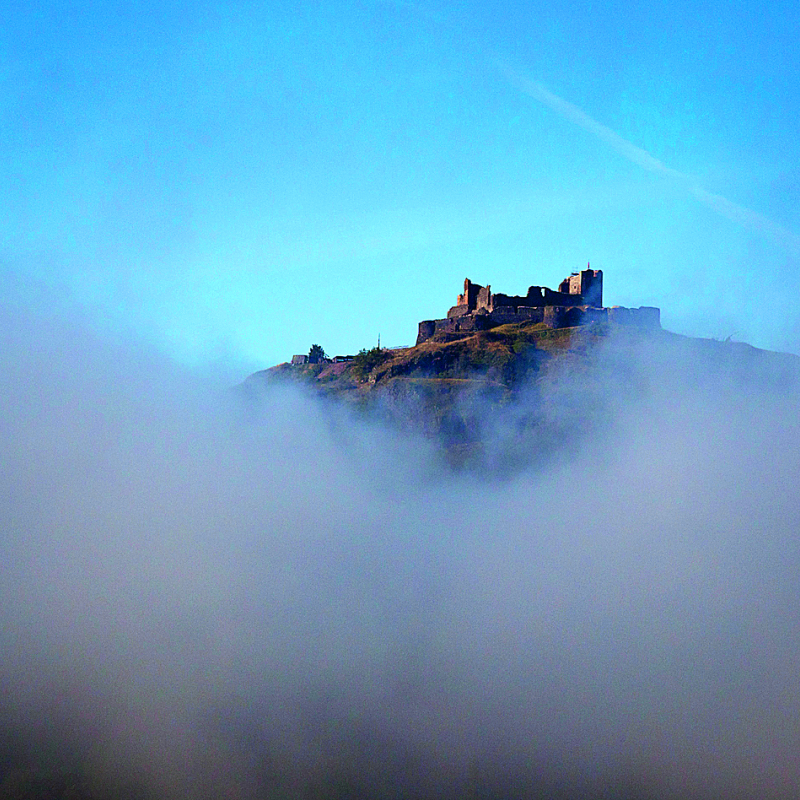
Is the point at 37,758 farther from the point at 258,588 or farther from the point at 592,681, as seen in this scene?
the point at 592,681

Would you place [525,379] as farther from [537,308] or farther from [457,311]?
[457,311]

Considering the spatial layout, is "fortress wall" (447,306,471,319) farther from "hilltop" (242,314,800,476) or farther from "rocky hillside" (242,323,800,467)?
"rocky hillside" (242,323,800,467)

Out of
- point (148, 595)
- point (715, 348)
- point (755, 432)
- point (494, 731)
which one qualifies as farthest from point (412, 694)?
point (715, 348)

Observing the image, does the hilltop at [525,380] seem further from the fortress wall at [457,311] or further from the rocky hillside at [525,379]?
the fortress wall at [457,311]

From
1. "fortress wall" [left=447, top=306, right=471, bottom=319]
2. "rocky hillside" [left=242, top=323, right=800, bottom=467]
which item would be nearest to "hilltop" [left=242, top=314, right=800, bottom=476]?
"rocky hillside" [left=242, top=323, right=800, bottom=467]

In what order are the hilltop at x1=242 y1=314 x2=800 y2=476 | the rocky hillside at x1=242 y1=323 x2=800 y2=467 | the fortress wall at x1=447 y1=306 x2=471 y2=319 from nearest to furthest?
the hilltop at x1=242 y1=314 x2=800 y2=476 < the rocky hillside at x1=242 y1=323 x2=800 y2=467 < the fortress wall at x1=447 y1=306 x2=471 y2=319

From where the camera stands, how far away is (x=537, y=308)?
557 feet

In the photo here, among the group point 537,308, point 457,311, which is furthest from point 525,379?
point 457,311

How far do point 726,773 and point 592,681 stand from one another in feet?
59.1

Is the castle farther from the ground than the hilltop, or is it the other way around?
the castle

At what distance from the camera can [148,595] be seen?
102m

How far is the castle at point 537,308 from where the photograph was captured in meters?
166

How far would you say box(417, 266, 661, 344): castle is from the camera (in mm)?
166375

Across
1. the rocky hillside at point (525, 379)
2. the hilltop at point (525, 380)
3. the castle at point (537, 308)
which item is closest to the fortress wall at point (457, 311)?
the castle at point (537, 308)
